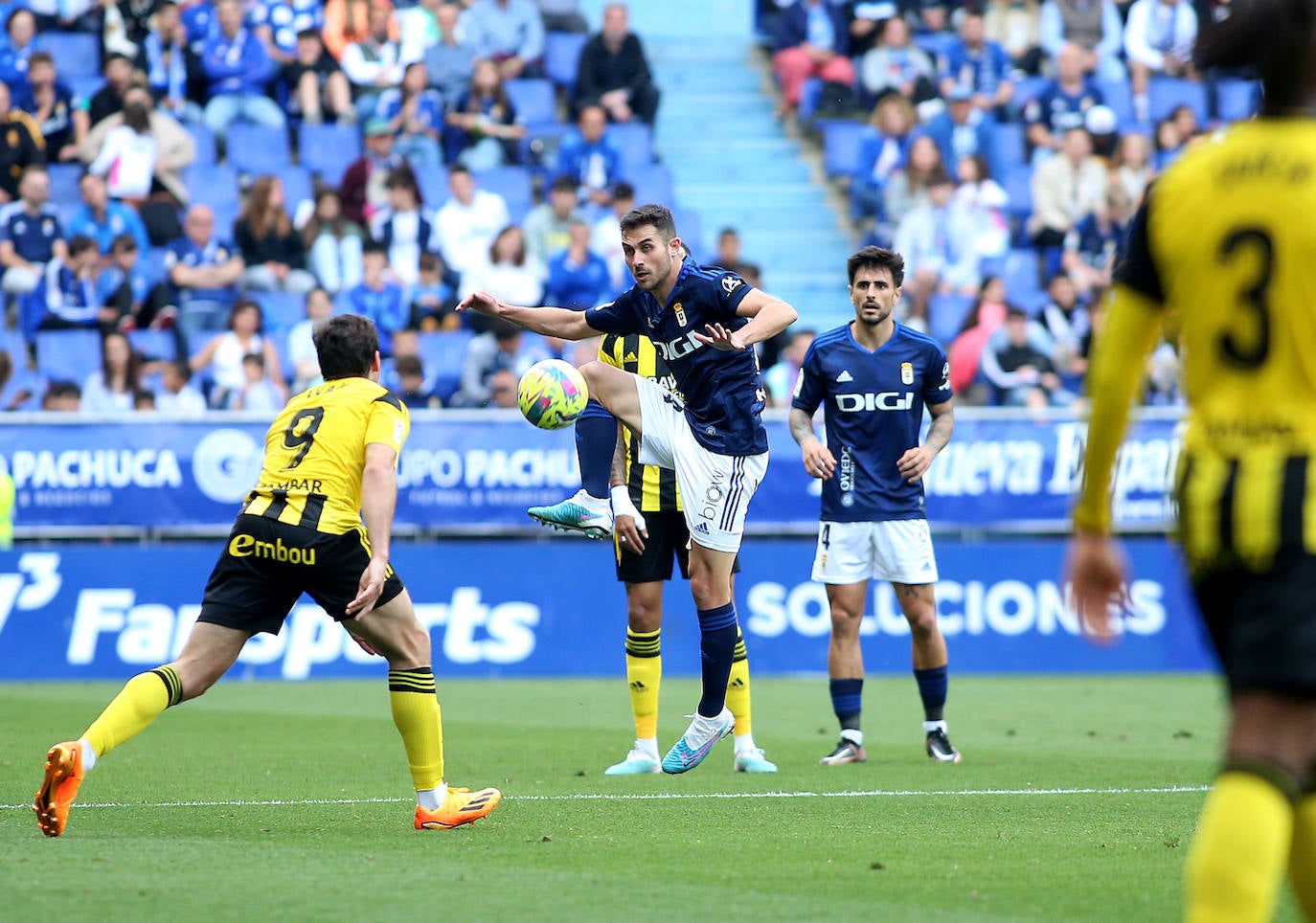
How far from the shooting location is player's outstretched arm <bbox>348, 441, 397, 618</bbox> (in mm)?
6512

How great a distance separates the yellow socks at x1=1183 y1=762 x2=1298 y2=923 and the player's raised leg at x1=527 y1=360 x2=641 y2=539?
5785 mm

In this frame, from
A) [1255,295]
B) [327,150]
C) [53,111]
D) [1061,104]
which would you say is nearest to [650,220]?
[1255,295]

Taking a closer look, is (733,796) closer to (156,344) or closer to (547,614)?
(547,614)

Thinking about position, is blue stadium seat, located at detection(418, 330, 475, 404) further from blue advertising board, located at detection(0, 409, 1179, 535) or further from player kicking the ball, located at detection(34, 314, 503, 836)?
player kicking the ball, located at detection(34, 314, 503, 836)

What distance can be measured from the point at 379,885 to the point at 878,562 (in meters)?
5.01

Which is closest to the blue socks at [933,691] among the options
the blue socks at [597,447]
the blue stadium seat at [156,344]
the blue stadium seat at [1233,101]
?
the blue socks at [597,447]

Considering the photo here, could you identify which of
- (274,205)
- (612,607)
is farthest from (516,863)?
(274,205)

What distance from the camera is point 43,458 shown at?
14562mm

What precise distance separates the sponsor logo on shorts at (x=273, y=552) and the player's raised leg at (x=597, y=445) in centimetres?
234

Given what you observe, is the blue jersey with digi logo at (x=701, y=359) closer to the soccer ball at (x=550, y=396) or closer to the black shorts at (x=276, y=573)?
the soccer ball at (x=550, y=396)

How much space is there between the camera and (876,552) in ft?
32.5

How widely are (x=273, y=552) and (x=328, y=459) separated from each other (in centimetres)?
39

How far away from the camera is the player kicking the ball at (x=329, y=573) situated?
263 inches

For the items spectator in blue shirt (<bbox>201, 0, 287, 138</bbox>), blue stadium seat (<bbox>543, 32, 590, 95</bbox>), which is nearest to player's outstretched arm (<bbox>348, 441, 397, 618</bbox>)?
spectator in blue shirt (<bbox>201, 0, 287, 138</bbox>)
